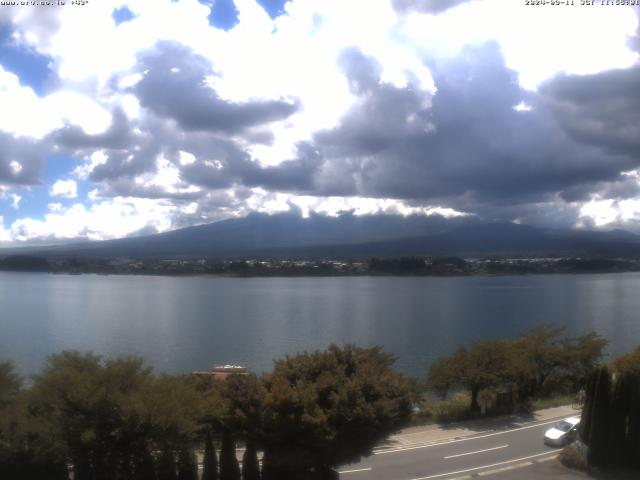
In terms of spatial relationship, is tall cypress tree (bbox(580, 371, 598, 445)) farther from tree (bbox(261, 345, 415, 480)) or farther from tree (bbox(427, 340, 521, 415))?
tree (bbox(427, 340, 521, 415))

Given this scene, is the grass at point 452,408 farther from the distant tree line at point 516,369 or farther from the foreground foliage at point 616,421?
the foreground foliage at point 616,421

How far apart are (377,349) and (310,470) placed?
146 inches

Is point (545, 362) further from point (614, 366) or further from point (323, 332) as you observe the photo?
point (323, 332)

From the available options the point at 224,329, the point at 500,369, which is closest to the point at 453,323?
the point at 224,329

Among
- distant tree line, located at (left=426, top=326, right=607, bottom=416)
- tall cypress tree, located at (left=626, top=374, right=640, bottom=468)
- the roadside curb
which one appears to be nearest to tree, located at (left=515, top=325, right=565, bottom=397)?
distant tree line, located at (left=426, top=326, right=607, bottom=416)

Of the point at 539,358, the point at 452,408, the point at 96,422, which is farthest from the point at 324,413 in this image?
the point at 539,358

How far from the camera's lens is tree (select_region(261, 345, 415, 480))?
39.0 ft

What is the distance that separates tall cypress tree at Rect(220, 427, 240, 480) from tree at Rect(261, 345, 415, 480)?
2.06ft

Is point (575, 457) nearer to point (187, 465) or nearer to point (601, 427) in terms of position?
point (601, 427)

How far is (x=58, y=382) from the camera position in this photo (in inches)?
449

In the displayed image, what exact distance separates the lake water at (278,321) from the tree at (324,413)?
2070 centimetres

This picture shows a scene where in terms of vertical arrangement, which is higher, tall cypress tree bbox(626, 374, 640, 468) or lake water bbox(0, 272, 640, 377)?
tall cypress tree bbox(626, 374, 640, 468)

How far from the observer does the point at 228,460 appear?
12.3m

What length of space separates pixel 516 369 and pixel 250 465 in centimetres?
1455
